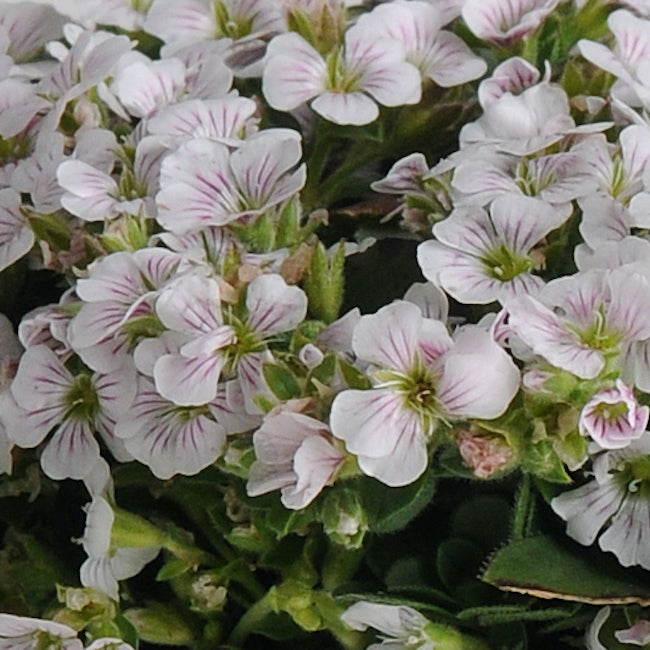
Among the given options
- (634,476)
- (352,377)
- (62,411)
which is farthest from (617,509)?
(62,411)

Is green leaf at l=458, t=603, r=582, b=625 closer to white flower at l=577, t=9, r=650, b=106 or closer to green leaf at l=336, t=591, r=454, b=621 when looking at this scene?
green leaf at l=336, t=591, r=454, b=621

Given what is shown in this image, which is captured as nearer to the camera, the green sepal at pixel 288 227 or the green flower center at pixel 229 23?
the green sepal at pixel 288 227

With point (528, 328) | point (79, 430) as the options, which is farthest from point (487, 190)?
point (79, 430)

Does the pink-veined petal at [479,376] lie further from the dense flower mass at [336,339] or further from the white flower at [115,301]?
the white flower at [115,301]

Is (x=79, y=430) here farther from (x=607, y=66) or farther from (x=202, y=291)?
(x=607, y=66)

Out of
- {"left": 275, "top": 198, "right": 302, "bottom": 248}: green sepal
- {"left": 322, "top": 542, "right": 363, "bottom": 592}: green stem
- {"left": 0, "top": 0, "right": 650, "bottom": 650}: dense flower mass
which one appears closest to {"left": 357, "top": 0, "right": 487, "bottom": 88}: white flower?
{"left": 0, "top": 0, "right": 650, "bottom": 650}: dense flower mass

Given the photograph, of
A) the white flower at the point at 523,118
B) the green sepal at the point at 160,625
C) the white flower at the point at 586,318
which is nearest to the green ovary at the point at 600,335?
the white flower at the point at 586,318
